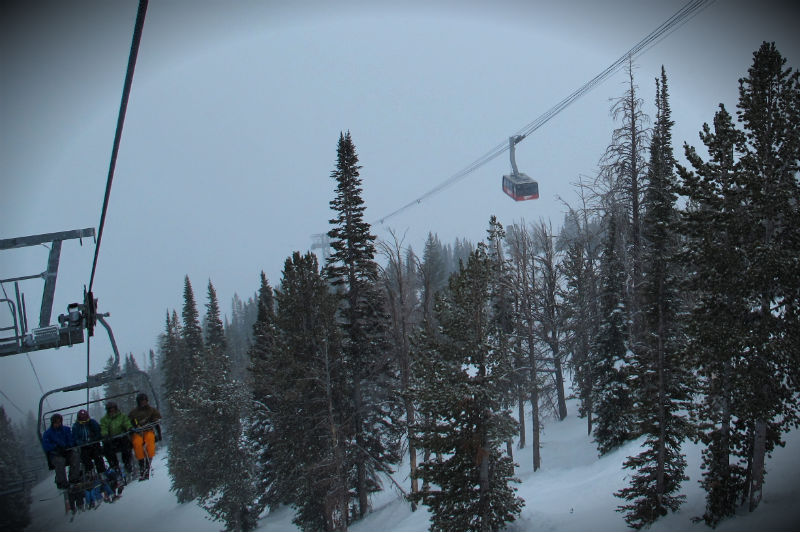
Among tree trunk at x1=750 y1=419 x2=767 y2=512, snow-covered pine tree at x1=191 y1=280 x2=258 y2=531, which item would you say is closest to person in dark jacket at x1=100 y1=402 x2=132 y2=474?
tree trunk at x1=750 y1=419 x2=767 y2=512

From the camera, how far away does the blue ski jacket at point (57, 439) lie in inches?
430

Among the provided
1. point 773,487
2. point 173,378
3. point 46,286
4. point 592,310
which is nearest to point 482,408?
point 773,487

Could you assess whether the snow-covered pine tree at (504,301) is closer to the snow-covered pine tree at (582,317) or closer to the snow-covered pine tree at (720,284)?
the snow-covered pine tree at (582,317)

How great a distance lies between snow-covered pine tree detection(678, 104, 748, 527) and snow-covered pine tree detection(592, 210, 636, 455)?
1038cm

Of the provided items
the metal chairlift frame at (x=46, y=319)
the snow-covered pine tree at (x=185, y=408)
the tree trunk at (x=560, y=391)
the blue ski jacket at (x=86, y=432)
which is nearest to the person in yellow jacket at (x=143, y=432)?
the blue ski jacket at (x=86, y=432)

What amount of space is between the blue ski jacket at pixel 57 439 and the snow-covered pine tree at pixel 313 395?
11462 mm

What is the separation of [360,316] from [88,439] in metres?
14.0

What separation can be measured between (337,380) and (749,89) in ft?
68.6

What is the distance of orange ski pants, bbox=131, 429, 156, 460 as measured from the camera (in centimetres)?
1196

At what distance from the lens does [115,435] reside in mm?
11602

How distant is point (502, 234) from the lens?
2825 cm

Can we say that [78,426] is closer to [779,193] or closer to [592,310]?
[779,193]

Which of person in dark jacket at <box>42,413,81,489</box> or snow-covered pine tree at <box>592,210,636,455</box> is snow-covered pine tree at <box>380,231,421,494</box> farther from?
person in dark jacket at <box>42,413,81,489</box>

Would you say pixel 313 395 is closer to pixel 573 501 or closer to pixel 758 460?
pixel 573 501
